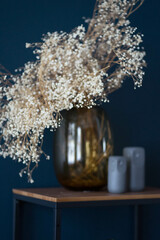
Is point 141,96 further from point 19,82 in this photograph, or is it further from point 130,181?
point 19,82

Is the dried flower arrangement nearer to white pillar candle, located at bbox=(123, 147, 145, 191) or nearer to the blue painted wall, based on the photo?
the blue painted wall

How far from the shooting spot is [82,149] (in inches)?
63.4

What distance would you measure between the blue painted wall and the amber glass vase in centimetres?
25

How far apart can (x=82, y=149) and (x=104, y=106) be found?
473 millimetres

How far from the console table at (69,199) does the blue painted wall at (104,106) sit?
11cm

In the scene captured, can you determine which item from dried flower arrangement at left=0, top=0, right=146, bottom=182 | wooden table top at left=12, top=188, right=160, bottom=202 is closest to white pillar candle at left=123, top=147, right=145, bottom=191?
wooden table top at left=12, top=188, right=160, bottom=202

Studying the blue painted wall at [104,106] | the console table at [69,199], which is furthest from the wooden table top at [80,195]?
the blue painted wall at [104,106]

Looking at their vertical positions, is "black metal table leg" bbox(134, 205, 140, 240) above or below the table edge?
below

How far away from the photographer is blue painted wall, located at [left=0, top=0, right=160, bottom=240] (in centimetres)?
182

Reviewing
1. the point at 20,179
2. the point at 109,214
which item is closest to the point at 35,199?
the point at 20,179

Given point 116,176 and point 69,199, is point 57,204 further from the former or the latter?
point 116,176

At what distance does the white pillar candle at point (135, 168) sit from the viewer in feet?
5.61

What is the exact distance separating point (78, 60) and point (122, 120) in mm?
549

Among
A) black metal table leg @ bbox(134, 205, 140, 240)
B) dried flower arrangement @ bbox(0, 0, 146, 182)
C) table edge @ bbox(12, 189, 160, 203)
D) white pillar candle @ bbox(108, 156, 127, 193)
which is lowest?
black metal table leg @ bbox(134, 205, 140, 240)
